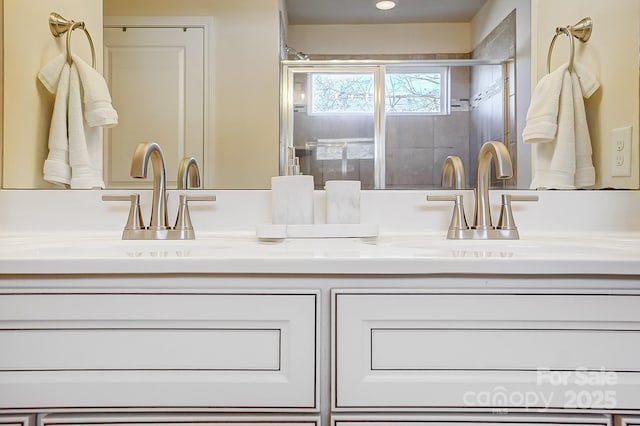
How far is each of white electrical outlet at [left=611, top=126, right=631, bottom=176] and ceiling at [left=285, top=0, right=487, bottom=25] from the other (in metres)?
0.50

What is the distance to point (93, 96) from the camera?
44.5 inches

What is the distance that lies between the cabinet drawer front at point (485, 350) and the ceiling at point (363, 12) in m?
0.80

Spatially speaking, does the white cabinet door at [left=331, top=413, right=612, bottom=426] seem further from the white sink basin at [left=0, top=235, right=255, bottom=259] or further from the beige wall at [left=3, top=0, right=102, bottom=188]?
the beige wall at [left=3, top=0, right=102, bottom=188]

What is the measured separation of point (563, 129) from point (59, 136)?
123 centimetres

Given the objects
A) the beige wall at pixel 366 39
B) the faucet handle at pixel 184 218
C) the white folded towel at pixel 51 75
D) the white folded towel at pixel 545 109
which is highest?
the beige wall at pixel 366 39

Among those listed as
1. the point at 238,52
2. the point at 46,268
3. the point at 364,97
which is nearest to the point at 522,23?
the point at 364,97

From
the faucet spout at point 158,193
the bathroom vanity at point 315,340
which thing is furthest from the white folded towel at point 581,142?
the faucet spout at point 158,193

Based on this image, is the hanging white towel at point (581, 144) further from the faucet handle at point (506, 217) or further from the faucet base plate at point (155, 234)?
the faucet base plate at point (155, 234)

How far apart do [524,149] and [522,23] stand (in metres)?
0.31

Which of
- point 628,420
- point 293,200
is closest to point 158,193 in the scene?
point 293,200

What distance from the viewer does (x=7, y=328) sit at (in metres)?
0.60

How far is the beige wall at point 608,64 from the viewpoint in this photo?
1123 mm

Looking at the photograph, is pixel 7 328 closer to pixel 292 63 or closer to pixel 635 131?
pixel 292 63

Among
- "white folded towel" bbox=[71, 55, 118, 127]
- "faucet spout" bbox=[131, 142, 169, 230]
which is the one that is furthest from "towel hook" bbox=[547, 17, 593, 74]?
"white folded towel" bbox=[71, 55, 118, 127]
